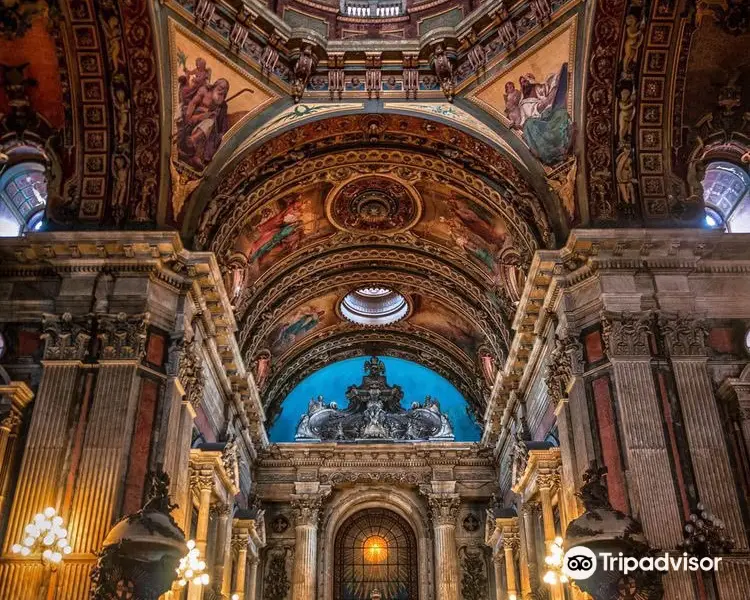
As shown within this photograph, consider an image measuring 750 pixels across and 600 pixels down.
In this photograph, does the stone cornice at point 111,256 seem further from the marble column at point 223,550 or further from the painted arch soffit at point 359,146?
the marble column at point 223,550

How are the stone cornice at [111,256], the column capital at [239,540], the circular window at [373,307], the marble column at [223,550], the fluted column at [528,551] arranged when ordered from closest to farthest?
the stone cornice at [111,256], the marble column at [223,550], the fluted column at [528,551], the column capital at [239,540], the circular window at [373,307]

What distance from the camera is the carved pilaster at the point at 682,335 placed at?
12484mm

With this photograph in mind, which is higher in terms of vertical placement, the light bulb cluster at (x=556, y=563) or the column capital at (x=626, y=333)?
the column capital at (x=626, y=333)

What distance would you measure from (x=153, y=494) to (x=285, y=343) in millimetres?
12396

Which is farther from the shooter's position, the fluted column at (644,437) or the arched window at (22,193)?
the arched window at (22,193)

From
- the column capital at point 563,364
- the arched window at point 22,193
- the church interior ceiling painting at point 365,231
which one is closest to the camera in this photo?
the church interior ceiling painting at point 365,231

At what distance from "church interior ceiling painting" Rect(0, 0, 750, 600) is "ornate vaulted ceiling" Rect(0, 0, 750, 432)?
53mm

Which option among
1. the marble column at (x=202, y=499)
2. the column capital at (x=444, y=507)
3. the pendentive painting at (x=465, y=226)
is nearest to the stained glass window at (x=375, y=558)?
the column capital at (x=444, y=507)

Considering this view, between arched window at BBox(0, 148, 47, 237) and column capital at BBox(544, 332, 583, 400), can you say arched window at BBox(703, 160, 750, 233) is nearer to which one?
column capital at BBox(544, 332, 583, 400)

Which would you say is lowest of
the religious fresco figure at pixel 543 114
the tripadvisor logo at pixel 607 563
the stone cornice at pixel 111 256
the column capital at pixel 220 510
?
the tripadvisor logo at pixel 607 563

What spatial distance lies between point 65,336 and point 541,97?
31.6ft

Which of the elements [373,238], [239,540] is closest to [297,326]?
[373,238]

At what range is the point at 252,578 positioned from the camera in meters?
19.5

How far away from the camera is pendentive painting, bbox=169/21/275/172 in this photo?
14.0 meters
